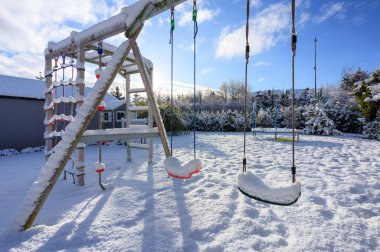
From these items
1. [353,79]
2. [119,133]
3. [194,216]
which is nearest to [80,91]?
[119,133]

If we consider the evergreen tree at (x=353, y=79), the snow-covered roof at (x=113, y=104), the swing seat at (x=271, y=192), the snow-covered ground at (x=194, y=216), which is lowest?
the snow-covered ground at (x=194, y=216)

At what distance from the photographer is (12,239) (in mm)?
2129

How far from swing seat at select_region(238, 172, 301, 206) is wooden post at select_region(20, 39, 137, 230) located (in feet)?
6.28

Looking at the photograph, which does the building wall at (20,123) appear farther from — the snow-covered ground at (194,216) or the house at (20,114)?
the snow-covered ground at (194,216)

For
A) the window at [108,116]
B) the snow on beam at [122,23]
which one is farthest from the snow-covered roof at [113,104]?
the snow on beam at [122,23]

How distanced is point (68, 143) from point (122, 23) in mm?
1706

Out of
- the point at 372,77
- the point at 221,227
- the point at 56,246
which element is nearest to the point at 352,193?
the point at 221,227

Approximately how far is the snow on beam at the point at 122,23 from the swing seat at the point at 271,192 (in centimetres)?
214

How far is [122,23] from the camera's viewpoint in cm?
305

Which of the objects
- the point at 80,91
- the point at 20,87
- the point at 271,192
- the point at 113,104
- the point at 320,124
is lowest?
the point at 271,192

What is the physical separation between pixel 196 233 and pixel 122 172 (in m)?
2.92

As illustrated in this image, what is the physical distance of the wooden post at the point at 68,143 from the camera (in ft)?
7.80

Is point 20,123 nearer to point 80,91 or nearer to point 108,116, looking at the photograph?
point 108,116

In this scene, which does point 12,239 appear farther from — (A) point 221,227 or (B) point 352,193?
(B) point 352,193
